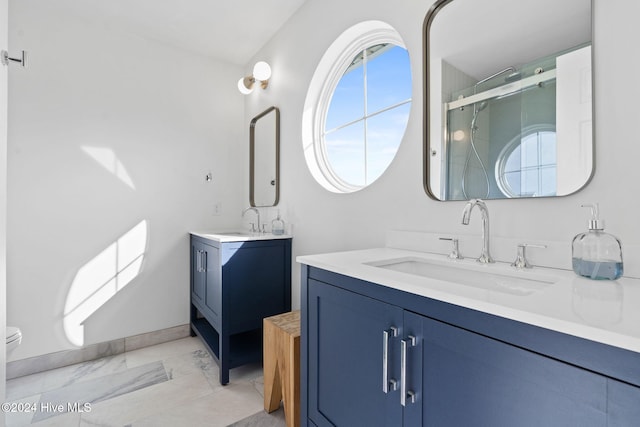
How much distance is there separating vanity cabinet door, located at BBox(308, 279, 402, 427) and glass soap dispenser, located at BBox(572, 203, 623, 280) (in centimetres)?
53

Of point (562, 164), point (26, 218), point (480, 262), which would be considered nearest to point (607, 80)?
point (562, 164)

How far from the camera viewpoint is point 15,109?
6.70ft

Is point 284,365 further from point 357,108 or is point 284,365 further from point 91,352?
point 91,352

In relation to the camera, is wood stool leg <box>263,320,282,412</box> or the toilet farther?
wood stool leg <box>263,320,282,412</box>

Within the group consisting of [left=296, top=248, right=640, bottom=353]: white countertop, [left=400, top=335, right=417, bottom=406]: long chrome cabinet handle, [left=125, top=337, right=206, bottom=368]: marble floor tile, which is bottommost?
[left=125, top=337, right=206, bottom=368]: marble floor tile

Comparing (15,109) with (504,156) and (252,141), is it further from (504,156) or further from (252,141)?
(504,156)

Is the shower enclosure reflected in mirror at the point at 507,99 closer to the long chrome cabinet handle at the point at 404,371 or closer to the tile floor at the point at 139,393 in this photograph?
the long chrome cabinet handle at the point at 404,371

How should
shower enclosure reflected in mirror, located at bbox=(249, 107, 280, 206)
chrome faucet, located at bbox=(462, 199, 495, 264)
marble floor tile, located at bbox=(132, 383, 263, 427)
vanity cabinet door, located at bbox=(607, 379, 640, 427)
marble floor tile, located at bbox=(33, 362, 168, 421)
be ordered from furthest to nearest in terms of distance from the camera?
1. shower enclosure reflected in mirror, located at bbox=(249, 107, 280, 206)
2. marble floor tile, located at bbox=(33, 362, 168, 421)
3. marble floor tile, located at bbox=(132, 383, 263, 427)
4. chrome faucet, located at bbox=(462, 199, 495, 264)
5. vanity cabinet door, located at bbox=(607, 379, 640, 427)

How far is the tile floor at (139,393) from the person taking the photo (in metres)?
1.60

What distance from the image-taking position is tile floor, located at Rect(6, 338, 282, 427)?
160 cm

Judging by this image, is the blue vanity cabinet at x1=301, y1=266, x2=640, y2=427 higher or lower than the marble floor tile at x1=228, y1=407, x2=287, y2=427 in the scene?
higher

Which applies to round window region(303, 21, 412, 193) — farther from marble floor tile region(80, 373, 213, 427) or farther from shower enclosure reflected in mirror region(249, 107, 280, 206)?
marble floor tile region(80, 373, 213, 427)

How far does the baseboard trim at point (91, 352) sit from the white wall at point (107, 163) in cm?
5

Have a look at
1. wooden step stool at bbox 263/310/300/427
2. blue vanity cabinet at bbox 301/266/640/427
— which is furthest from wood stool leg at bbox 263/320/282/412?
blue vanity cabinet at bbox 301/266/640/427
